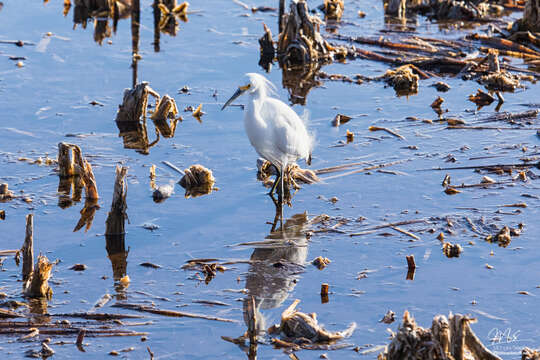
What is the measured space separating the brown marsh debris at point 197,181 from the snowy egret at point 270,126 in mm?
718

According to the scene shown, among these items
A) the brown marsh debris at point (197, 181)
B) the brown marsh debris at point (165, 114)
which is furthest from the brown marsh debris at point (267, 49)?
the brown marsh debris at point (197, 181)

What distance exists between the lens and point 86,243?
7.90m

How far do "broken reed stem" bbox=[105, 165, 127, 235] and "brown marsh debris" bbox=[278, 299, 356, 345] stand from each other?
226 cm

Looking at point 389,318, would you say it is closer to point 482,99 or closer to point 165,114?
point 165,114

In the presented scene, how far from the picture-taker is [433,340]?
4.93 meters

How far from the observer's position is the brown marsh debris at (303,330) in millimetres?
6086

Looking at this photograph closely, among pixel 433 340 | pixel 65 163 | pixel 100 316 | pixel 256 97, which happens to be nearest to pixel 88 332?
pixel 100 316

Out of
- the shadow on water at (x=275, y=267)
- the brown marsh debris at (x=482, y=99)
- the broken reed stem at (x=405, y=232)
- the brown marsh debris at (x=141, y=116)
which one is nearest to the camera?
the shadow on water at (x=275, y=267)

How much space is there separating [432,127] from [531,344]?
16.8 ft

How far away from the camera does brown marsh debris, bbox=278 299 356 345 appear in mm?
6086

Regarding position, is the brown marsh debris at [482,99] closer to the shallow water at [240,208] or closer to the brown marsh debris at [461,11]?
the shallow water at [240,208]

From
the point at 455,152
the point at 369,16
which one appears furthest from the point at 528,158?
the point at 369,16

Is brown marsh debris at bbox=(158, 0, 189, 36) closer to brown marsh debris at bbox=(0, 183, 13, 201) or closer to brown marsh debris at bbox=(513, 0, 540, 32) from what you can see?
brown marsh debris at bbox=(513, 0, 540, 32)

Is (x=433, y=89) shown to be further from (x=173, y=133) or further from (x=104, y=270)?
(x=104, y=270)
